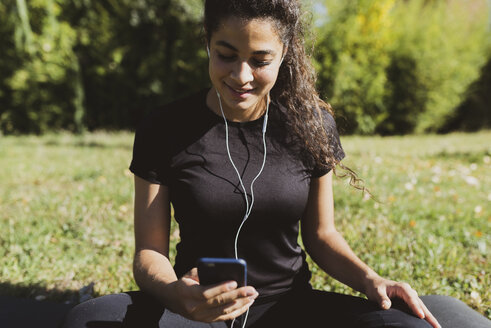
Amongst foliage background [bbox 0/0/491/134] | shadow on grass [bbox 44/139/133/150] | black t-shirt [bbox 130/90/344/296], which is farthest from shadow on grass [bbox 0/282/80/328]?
foliage background [bbox 0/0/491/134]

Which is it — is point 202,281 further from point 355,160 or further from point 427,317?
point 355,160

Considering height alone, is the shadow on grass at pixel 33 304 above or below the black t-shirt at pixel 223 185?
below

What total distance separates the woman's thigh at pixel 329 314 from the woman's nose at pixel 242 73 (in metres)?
0.85

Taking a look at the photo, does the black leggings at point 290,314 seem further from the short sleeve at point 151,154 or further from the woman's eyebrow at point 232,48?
the woman's eyebrow at point 232,48

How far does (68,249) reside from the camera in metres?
3.31

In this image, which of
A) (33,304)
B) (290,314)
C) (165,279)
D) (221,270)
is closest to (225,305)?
(221,270)

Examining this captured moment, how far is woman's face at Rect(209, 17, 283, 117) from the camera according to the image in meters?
1.62

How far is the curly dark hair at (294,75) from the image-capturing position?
1.62 meters

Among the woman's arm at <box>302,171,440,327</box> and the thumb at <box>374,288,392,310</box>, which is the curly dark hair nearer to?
the woman's arm at <box>302,171,440,327</box>

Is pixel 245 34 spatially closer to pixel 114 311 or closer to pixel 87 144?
pixel 114 311

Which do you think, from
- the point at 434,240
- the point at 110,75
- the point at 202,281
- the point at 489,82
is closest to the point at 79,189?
the point at 434,240

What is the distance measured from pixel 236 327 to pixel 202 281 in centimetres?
48

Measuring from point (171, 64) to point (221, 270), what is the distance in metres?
10.1

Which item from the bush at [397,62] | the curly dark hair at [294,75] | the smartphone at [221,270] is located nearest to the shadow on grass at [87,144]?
the bush at [397,62]
